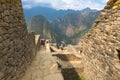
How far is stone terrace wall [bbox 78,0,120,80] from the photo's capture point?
5.93 metres

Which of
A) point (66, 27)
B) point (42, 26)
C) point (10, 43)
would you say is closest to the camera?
point (10, 43)

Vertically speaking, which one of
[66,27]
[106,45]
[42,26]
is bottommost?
[66,27]

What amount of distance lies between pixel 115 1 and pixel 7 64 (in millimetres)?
4449

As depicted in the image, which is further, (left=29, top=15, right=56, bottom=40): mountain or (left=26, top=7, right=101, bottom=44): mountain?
(left=26, top=7, right=101, bottom=44): mountain

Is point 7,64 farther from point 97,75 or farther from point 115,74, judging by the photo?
point 97,75

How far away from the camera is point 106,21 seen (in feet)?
22.7

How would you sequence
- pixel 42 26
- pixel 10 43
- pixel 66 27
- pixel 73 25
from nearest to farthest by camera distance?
pixel 10 43 < pixel 42 26 < pixel 66 27 < pixel 73 25

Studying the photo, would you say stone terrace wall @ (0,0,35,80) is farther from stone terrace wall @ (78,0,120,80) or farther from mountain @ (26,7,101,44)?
mountain @ (26,7,101,44)

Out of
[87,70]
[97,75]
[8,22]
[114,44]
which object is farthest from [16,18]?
[87,70]

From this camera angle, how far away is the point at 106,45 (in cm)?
667

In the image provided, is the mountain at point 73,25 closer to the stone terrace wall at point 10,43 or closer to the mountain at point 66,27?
the mountain at point 66,27

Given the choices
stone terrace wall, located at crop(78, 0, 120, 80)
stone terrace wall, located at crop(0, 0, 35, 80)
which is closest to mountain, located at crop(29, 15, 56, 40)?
stone terrace wall, located at crop(78, 0, 120, 80)

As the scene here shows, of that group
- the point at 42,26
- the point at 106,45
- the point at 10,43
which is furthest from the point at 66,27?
the point at 10,43

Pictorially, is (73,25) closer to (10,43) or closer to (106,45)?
(106,45)
